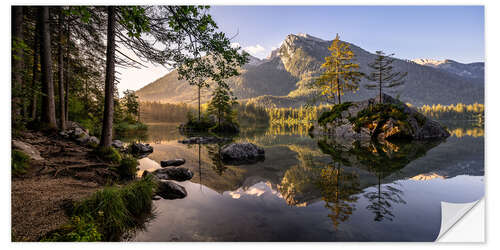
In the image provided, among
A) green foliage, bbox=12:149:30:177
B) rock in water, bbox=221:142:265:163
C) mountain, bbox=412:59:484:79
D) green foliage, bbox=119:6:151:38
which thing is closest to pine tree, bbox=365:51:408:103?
mountain, bbox=412:59:484:79

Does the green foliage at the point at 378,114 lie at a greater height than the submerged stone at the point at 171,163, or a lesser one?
greater

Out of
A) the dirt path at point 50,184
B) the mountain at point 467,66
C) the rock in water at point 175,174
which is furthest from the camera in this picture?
the rock in water at point 175,174

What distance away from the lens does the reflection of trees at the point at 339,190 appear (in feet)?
12.0

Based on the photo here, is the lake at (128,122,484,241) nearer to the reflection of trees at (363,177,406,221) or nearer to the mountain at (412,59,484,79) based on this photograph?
the reflection of trees at (363,177,406,221)

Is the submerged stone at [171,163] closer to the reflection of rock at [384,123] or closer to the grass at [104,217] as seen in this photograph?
the grass at [104,217]

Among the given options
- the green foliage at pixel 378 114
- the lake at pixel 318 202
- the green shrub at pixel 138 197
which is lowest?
the lake at pixel 318 202

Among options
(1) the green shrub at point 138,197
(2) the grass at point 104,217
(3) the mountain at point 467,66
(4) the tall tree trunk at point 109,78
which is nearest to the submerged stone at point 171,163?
(4) the tall tree trunk at point 109,78

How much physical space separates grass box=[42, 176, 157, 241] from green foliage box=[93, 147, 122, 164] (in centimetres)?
278

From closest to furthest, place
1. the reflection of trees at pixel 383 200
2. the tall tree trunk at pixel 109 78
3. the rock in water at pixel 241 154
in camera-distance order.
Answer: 1. the reflection of trees at pixel 383 200
2. the tall tree trunk at pixel 109 78
3. the rock in water at pixel 241 154

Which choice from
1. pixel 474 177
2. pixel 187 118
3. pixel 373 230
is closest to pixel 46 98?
pixel 373 230

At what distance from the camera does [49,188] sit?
11.4 feet

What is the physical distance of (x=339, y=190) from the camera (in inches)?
190

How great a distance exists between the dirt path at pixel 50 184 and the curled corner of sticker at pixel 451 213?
655cm

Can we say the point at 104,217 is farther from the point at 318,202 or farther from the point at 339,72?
the point at 339,72
